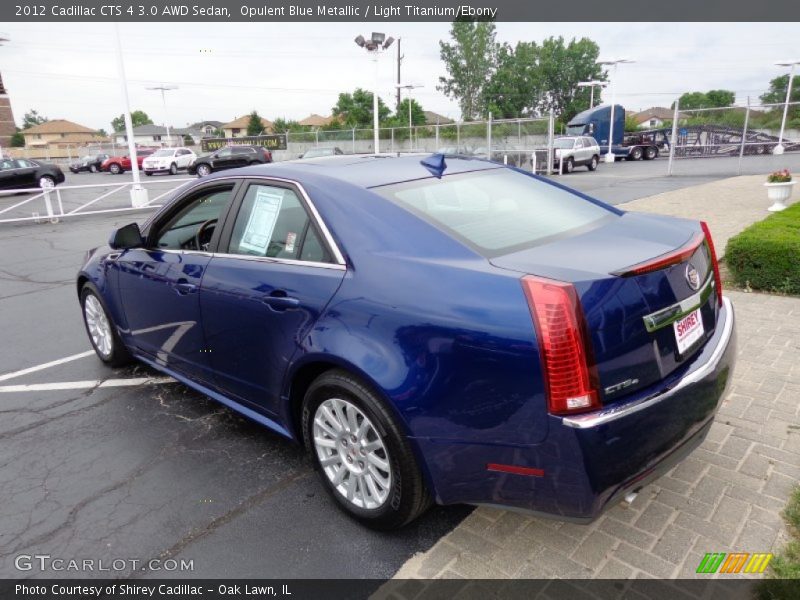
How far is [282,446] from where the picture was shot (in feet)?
11.1

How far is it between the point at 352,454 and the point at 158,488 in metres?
1.19

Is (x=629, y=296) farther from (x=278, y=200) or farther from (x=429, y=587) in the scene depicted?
(x=278, y=200)

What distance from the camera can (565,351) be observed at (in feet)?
6.16

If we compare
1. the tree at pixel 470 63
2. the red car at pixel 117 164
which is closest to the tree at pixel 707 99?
the tree at pixel 470 63

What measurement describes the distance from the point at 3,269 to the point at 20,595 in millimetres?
8322

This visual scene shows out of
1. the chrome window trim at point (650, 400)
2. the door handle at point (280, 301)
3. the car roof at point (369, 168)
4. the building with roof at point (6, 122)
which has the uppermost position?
the building with roof at point (6, 122)

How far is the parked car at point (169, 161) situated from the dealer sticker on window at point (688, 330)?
3686cm

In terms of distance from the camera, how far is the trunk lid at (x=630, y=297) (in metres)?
1.95

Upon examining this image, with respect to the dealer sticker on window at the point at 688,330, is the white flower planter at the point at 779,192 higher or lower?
lower

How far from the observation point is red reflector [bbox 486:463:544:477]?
1996mm

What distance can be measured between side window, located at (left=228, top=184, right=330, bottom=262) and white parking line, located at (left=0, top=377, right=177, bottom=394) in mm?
1844

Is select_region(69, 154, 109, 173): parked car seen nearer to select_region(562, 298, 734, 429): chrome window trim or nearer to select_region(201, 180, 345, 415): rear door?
select_region(201, 180, 345, 415): rear door

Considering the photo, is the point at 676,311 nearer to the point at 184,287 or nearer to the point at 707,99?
the point at 184,287

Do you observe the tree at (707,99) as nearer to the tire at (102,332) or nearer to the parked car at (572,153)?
the parked car at (572,153)
